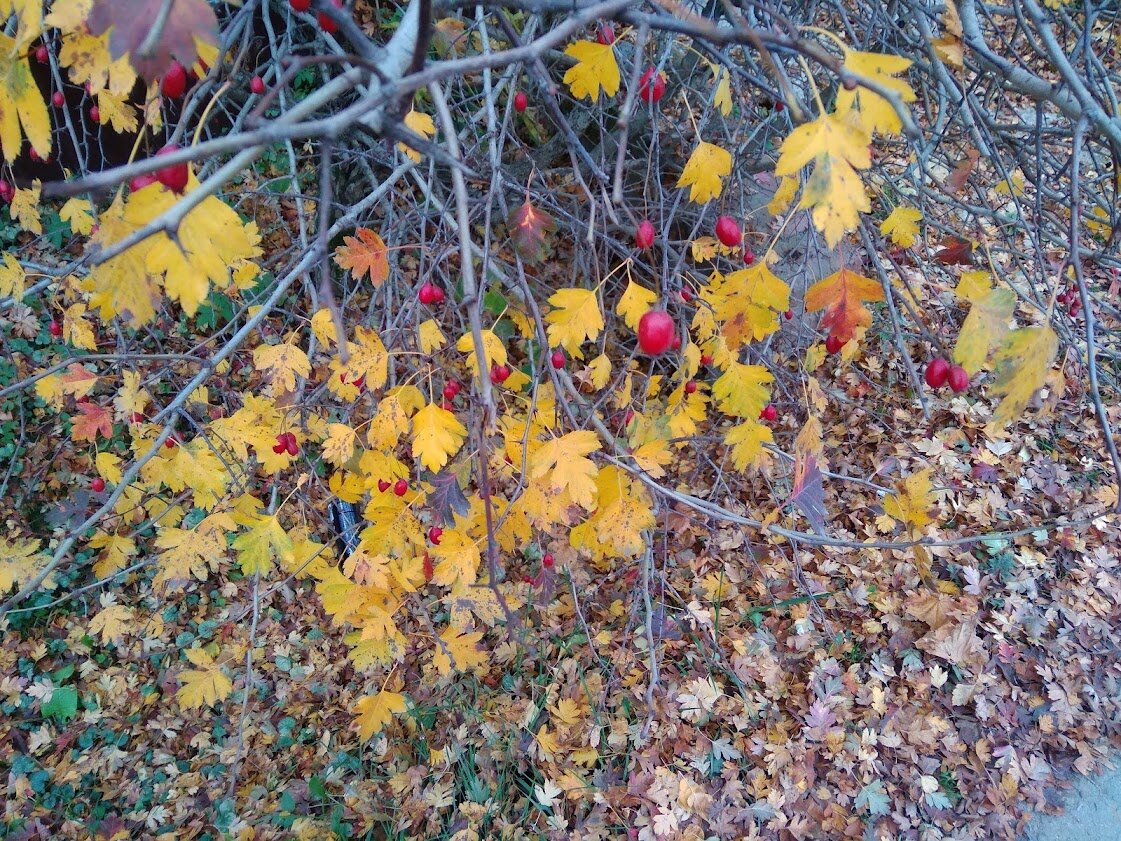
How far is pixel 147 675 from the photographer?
12.0 feet

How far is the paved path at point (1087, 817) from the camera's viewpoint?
99.3 inches

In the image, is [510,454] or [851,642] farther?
[851,642]

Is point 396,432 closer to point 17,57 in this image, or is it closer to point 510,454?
point 510,454

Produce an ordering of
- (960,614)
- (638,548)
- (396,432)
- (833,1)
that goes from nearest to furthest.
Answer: (638,548) → (396,432) → (833,1) → (960,614)

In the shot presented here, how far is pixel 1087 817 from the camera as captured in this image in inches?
101

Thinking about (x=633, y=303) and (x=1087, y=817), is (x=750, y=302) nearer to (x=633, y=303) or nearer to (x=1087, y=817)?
(x=633, y=303)

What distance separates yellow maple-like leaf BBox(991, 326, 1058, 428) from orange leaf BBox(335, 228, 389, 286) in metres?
1.49

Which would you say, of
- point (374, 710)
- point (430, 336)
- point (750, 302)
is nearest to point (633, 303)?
point (750, 302)

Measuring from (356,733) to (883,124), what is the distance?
3480mm

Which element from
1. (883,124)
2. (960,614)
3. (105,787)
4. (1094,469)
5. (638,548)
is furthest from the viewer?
(1094,469)

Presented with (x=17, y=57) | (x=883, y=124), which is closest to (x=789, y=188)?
(x=883, y=124)

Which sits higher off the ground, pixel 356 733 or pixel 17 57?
pixel 17 57

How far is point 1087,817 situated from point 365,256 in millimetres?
3391

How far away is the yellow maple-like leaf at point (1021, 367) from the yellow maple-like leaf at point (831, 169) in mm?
404
